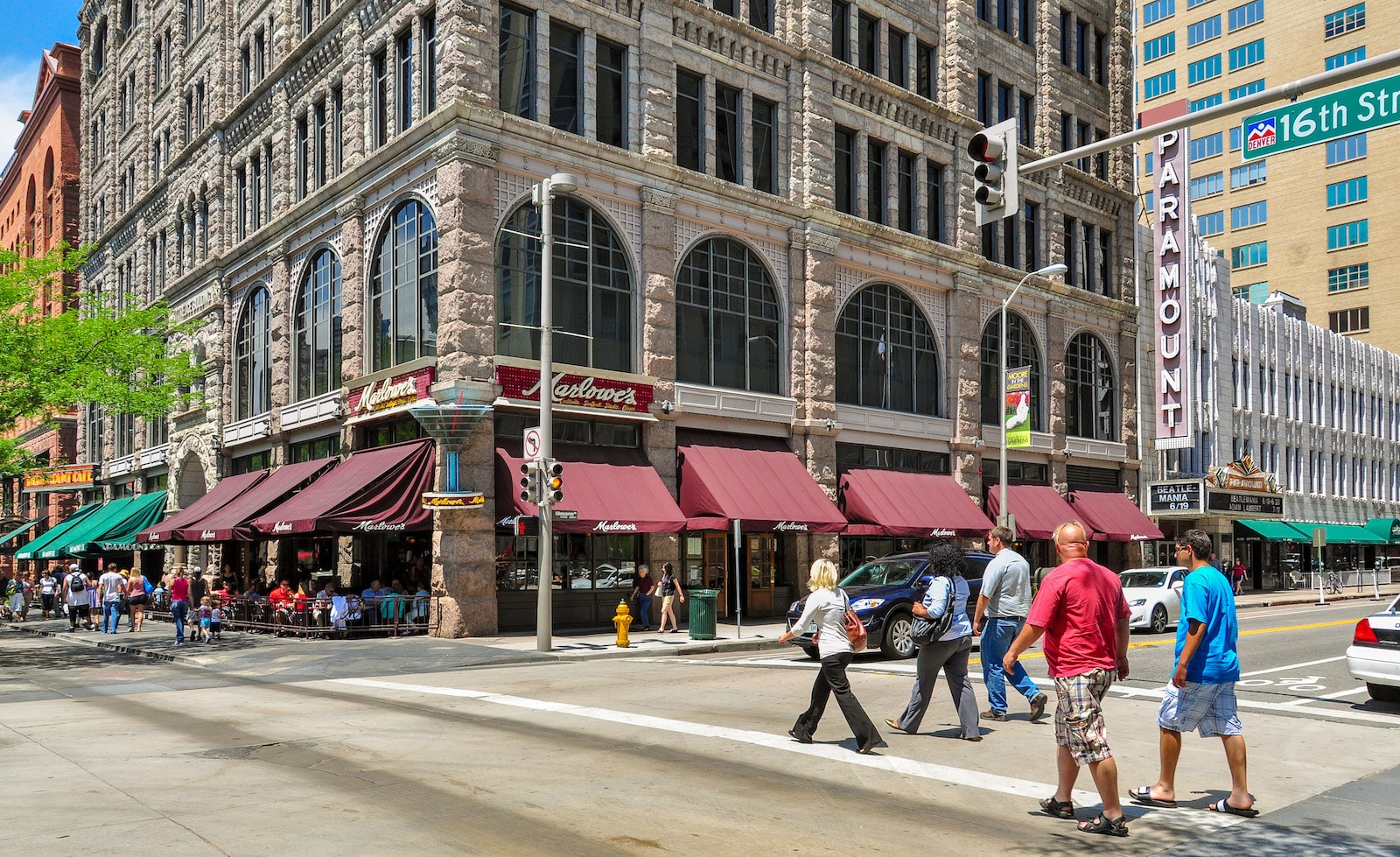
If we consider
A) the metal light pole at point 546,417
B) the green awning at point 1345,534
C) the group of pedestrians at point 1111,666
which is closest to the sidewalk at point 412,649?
the metal light pole at point 546,417

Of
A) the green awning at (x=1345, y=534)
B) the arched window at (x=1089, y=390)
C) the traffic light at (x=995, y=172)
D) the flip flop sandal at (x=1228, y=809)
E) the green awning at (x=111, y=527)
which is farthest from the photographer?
the green awning at (x=1345, y=534)

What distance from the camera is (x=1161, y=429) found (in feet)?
144

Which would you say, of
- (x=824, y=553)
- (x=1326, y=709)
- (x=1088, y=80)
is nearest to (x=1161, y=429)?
(x=1088, y=80)

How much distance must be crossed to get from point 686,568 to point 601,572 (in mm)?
2639

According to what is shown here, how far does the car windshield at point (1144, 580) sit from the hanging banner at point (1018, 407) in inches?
225

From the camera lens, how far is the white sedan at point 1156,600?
25.0m

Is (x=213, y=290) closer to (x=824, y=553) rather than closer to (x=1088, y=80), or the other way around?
(x=824, y=553)

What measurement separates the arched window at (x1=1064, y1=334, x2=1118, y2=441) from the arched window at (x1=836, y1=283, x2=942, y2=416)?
8182 millimetres

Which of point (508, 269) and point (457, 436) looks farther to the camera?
point (508, 269)

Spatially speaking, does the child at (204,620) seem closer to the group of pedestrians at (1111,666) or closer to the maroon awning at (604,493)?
the maroon awning at (604,493)

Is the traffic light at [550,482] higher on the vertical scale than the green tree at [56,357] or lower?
lower

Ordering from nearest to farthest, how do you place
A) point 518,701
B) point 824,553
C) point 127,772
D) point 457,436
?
point 127,772
point 518,701
point 457,436
point 824,553

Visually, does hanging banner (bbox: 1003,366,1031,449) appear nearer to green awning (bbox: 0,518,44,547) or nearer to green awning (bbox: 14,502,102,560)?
→ green awning (bbox: 14,502,102,560)

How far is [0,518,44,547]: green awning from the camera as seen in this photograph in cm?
5341
